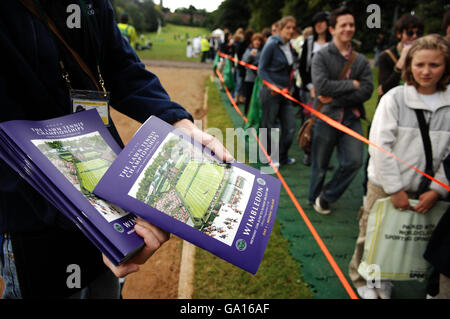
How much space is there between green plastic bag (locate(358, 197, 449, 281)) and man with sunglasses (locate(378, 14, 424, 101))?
1964 mm

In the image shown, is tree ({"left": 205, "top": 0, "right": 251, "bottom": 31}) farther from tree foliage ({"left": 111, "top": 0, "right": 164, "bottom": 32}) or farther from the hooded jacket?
the hooded jacket

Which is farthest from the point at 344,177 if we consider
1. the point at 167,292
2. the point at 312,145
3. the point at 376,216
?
the point at 167,292

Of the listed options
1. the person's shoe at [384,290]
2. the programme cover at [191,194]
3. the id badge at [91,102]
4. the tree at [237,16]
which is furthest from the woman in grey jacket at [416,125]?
the tree at [237,16]

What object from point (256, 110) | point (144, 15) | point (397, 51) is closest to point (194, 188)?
point (397, 51)

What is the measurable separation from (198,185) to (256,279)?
1.99 m

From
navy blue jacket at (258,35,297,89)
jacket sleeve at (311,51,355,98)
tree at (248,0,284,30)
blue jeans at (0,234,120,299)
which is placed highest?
tree at (248,0,284,30)

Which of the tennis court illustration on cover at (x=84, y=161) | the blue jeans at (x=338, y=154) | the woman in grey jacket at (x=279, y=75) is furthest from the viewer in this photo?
the woman in grey jacket at (x=279, y=75)

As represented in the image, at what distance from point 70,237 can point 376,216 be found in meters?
1.98

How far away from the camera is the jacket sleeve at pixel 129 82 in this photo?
3.82ft

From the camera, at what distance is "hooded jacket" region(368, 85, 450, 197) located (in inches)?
83.6

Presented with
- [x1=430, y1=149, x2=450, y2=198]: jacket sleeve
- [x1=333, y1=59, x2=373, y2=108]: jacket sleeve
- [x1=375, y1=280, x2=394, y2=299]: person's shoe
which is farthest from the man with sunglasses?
[x1=375, y1=280, x2=394, y2=299]: person's shoe

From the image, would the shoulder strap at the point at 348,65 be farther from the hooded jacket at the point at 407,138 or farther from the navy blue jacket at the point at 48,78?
the navy blue jacket at the point at 48,78

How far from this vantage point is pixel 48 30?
947 millimetres

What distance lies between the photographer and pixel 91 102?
108 cm
